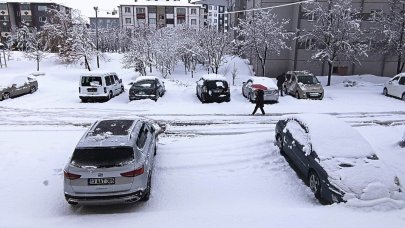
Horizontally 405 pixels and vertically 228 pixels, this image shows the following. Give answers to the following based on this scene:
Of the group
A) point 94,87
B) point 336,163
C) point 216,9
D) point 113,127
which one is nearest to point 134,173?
point 113,127

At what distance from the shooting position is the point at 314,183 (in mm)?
7203

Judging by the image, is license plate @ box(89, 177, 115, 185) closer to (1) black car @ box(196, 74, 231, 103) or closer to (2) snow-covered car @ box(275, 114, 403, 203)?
(2) snow-covered car @ box(275, 114, 403, 203)

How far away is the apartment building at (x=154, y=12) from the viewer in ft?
260

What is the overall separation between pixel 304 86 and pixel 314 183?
13.3 m

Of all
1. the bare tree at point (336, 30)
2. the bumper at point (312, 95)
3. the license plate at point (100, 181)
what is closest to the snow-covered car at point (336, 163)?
the license plate at point (100, 181)

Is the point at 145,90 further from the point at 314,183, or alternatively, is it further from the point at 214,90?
the point at 314,183

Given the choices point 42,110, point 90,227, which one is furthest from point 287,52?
point 90,227

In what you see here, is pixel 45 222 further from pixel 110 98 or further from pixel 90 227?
pixel 110 98

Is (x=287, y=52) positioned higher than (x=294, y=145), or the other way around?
(x=287, y=52)

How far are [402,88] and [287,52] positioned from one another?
53.4 feet

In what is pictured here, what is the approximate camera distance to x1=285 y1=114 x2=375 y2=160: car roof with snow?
709 cm

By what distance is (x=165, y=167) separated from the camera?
29.2ft

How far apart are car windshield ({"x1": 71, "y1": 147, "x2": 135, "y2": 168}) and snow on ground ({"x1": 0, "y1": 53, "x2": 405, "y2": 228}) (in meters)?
1.06

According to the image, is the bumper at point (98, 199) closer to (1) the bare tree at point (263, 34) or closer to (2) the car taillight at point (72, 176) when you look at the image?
(2) the car taillight at point (72, 176)
